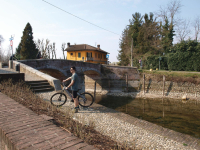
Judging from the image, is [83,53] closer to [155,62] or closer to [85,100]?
[155,62]

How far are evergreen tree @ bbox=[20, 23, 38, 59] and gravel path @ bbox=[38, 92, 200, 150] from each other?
1266 inches

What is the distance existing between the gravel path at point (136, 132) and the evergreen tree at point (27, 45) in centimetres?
3215

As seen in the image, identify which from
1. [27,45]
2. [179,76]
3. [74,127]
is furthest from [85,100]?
[27,45]

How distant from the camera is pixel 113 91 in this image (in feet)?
84.9

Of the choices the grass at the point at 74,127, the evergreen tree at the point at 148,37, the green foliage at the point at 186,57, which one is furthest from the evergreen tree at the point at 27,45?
the grass at the point at 74,127

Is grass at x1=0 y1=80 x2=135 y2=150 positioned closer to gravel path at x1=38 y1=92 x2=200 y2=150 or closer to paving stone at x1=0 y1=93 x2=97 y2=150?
paving stone at x1=0 y1=93 x2=97 y2=150

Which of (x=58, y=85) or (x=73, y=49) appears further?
(x=73, y=49)

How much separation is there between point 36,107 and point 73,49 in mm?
39443

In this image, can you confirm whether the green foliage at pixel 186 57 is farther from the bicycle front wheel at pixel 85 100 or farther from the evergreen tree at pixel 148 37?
the bicycle front wheel at pixel 85 100

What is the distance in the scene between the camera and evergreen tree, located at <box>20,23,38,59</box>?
113 feet

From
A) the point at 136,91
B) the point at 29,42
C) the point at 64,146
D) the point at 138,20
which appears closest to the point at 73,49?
the point at 29,42

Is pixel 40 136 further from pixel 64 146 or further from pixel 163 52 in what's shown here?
pixel 163 52

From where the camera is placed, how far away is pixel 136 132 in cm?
566

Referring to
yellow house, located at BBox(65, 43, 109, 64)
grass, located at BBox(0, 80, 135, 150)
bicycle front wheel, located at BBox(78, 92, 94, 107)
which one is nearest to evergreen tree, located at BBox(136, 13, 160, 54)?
yellow house, located at BBox(65, 43, 109, 64)
